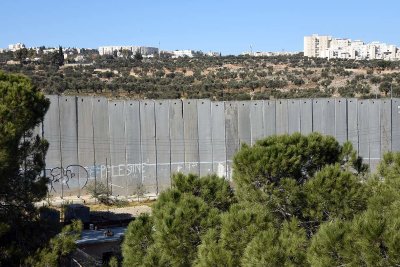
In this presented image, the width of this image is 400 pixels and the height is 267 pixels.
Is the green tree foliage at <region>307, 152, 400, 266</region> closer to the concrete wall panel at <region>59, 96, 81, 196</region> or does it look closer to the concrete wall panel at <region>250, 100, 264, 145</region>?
the concrete wall panel at <region>59, 96, 81, 196</region>

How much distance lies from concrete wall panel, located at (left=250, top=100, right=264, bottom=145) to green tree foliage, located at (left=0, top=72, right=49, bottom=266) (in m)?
11.6

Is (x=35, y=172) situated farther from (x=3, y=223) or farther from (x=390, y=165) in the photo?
(x=390, y=165)

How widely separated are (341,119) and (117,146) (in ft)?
26.5

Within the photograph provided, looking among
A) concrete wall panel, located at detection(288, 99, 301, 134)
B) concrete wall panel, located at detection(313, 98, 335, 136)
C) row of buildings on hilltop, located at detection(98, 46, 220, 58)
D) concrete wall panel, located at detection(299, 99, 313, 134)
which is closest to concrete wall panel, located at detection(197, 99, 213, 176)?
concrete wall panel, located at detection(288, 99, 301, 134)

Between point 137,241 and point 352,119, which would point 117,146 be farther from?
point 137,241

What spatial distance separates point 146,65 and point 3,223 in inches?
1653

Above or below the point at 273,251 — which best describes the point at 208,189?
above

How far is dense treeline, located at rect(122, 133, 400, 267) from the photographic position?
5.64 metres

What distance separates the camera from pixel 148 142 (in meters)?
20.0

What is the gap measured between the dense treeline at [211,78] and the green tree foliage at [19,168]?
23169 millimetres

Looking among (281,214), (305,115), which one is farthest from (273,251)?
(305,115)

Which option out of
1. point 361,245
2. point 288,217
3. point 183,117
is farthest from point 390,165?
point 183,117

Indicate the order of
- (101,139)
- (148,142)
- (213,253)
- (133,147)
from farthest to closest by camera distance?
(148,142)
(133,147)
(101,139)
(213,253)

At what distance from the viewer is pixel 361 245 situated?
5344mm
